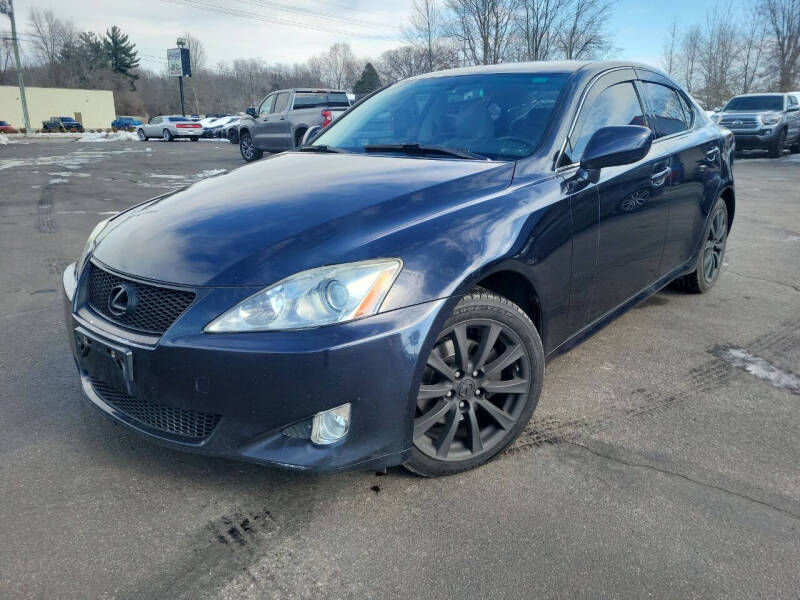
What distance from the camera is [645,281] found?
11.8 ft

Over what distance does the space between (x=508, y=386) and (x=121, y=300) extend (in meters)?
1.47

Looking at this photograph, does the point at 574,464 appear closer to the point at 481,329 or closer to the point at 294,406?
the point at 481,329

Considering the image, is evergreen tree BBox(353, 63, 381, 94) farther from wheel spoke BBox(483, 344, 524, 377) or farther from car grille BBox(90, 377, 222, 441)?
car grille BBox(90, 377, 222, 441)

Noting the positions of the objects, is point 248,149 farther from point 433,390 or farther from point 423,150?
point 433,390

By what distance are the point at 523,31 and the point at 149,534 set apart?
113 ft

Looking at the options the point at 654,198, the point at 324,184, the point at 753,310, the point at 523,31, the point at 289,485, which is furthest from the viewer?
the point at 523,31

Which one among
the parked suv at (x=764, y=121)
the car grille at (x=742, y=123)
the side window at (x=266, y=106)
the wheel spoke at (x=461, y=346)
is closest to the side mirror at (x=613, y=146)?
the wheel spoke at (x=461, y=346)

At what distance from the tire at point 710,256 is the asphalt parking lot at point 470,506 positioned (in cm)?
112

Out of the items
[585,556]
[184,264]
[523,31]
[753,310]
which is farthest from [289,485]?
[523,31]

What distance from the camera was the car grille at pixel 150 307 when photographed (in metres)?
2.06

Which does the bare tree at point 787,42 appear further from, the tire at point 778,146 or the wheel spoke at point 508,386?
the wheel spoke at point 508,386

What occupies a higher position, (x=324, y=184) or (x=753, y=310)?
(x=324, y=184)

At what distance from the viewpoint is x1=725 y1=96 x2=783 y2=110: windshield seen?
18212 millimetres

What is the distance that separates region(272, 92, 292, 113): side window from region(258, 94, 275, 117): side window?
16 cm
